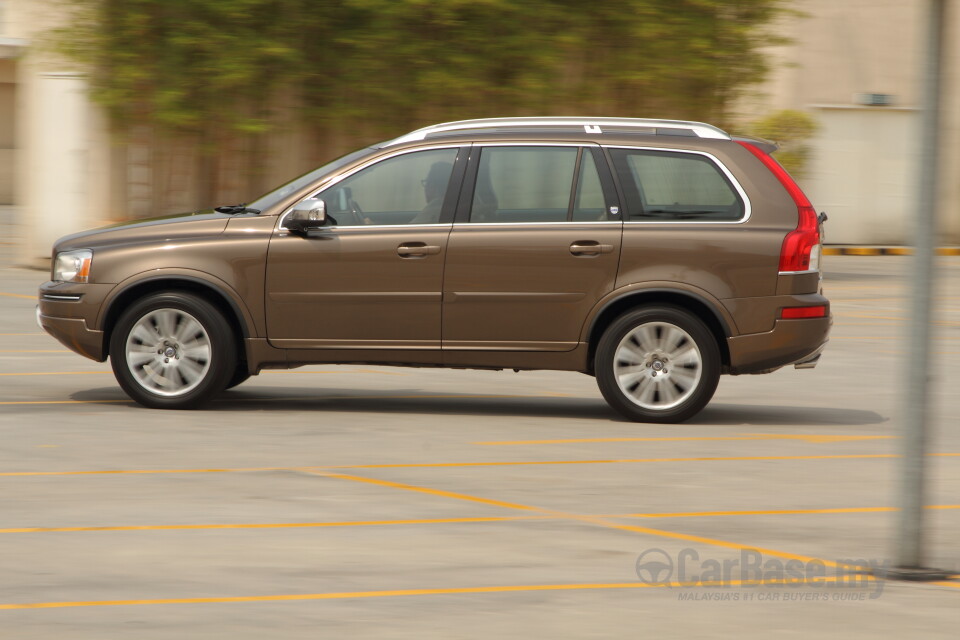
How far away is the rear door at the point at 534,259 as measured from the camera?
30.5 feet

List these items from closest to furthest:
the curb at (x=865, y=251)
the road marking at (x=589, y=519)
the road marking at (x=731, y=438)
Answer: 1. the road marking at (x=589, y=519)
2. the road marking at (x=731, y=438)
3. the curb at (x=865, y=251)

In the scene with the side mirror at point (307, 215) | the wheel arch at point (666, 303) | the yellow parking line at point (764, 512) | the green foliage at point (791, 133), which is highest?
the green foliage at point (791, 133)

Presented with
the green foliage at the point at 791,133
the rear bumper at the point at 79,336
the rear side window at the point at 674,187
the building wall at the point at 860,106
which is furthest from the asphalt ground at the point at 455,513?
the building wall at the point at 860,106

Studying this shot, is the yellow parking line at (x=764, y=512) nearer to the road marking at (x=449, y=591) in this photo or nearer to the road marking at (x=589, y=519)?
the road marking at (x=589, y=519)

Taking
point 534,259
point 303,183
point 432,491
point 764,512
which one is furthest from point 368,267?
point 764,512

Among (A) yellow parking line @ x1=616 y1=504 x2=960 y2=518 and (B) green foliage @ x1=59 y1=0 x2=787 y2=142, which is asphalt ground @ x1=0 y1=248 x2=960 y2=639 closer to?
(A) yellow parking line @ x1=616 y1=504 x2=960 y2=518

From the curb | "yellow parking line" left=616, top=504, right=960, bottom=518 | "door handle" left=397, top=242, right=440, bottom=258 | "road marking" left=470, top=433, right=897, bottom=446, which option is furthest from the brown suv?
the curb

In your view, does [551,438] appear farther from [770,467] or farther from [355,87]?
[355,87]

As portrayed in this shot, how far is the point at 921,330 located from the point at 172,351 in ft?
18.0

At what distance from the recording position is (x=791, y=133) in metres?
23.4

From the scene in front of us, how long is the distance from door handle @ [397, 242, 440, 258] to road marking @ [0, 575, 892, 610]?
4076 mm

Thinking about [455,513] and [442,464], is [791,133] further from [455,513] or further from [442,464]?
[455,513]

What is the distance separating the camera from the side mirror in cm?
930

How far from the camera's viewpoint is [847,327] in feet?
52.6
